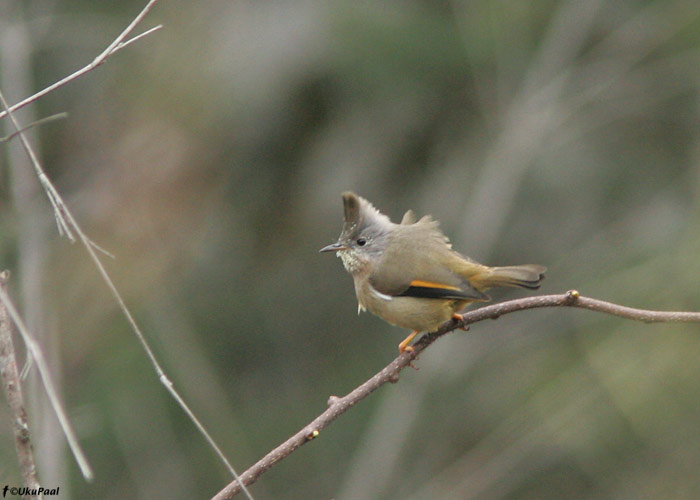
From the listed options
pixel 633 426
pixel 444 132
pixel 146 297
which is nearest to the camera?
pixel 633 426

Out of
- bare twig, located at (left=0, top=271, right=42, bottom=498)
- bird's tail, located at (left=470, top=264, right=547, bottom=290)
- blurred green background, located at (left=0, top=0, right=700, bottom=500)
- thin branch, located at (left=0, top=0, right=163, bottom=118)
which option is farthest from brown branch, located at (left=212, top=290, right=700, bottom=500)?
blurred green background, located at (left=0, top=0, right=700, bottom=500)

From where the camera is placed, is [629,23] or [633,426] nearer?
[633,426]

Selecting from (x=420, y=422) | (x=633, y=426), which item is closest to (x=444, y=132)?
(x=420, y=422)

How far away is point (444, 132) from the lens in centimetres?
811

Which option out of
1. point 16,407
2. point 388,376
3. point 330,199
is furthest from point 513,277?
point 330,199

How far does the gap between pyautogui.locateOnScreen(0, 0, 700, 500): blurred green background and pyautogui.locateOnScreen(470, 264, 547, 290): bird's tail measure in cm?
223

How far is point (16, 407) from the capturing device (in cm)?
211

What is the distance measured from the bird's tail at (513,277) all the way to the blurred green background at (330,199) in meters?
2.23

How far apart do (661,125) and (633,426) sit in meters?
3.10

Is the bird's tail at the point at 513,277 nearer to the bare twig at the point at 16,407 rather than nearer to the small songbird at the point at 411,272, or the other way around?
the small songbird at the point at 411,272

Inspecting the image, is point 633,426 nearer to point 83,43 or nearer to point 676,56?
point 676,56

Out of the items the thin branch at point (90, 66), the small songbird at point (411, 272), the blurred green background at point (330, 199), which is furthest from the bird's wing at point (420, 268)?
the thin branch at point (90, 66)

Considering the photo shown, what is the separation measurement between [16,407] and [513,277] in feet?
9.16

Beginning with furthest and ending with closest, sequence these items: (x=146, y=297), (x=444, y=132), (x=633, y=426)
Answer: (x=444, y=132), (x=146, y=297), (x=633, y=426)
